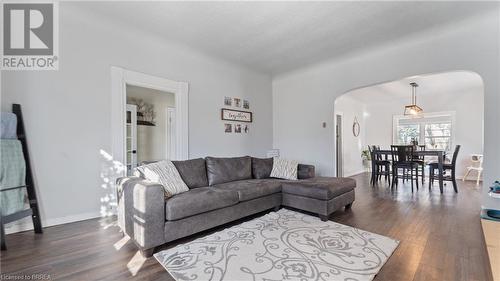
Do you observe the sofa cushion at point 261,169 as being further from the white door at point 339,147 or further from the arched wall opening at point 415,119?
the white door at point 339,147

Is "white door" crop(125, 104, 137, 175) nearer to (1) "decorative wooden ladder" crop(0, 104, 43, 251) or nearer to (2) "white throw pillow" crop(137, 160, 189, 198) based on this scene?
(1) "decorative wooden ladder" crop(0, 104, 43, 251)

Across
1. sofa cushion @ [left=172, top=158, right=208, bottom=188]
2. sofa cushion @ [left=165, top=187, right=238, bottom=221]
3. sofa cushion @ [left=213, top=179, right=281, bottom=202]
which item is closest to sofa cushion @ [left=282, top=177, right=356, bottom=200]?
sofa cushion @ [left=213, top=179, right=281, bottom=202]

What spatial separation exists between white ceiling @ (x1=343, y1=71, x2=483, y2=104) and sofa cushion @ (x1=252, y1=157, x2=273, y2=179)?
119 inches

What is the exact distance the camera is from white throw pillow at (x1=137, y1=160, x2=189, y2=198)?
98.0 inches

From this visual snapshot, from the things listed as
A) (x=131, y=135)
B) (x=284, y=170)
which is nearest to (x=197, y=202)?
(x=284, y=170)

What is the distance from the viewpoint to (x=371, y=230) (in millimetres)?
2539

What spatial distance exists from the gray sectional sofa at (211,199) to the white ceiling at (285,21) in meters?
2.01

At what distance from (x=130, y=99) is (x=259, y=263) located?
15.8 ft

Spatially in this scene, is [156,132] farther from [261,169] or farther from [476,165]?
[476,165]

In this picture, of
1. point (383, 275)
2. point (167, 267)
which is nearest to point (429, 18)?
point (383, 275)

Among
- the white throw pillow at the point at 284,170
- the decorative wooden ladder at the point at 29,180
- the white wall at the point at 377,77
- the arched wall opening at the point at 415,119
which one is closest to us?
the decorative wooden ladder at the point at 29,180

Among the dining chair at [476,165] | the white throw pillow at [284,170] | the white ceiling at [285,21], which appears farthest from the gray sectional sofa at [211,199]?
the dining chair at [476,165]

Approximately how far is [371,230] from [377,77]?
2809mm

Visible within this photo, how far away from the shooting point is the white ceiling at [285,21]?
2.68 metres
